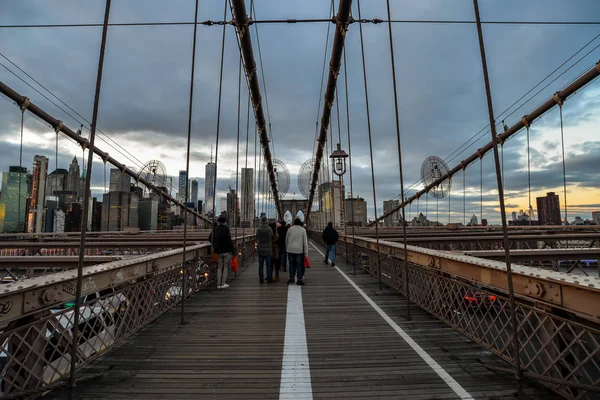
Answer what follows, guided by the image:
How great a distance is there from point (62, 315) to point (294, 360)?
116 inches

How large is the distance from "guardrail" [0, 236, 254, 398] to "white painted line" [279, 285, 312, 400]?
2168 millimetres

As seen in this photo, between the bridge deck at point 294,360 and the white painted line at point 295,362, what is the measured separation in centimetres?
1

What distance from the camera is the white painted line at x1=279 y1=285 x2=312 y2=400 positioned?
2.90 meters

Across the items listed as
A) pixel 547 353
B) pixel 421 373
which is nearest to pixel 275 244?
pixel 421 373

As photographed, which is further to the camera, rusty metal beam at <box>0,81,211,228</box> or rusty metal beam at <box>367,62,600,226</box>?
rusty metal beam at <box>367,62,600,226</box>

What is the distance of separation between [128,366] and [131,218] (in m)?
54.7

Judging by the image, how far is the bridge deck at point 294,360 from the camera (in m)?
2.93

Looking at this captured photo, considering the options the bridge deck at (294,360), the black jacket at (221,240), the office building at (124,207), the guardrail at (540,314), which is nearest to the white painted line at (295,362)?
the bridge deck at (294,360)

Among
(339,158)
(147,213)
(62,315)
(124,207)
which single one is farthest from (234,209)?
(147,213)

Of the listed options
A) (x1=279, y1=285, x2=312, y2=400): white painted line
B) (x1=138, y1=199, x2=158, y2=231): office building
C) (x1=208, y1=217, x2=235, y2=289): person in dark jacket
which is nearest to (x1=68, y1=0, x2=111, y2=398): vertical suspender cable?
(x1=279, y1=285, x2=312, y2=400): white painted line

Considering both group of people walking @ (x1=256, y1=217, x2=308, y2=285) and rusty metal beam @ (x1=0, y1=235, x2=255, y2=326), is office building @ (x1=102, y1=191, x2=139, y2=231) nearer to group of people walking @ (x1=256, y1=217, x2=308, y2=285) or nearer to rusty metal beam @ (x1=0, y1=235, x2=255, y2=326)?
group of people walking @ (x1=256, y1=217, x2=308, y2=285)

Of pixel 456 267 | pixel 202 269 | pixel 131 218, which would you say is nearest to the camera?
pixel 456 267

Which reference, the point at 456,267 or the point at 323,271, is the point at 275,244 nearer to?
the point at 323,271

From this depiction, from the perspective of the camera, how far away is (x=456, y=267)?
4.23 meters
